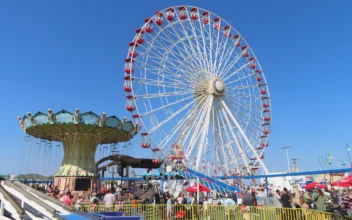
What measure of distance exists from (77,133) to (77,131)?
246 millimetres

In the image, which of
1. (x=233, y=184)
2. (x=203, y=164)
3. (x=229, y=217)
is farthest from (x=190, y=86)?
(x=229, y=217)

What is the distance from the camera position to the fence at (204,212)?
8.41m

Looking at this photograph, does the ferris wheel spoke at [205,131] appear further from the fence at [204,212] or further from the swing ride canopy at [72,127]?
the fence at [204,212]

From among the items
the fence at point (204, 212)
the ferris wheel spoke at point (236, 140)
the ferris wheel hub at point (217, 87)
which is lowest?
the fence at point (204, 212)

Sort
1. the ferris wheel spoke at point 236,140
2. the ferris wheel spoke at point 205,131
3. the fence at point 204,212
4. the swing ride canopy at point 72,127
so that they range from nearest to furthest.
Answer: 1. the fence at point 204,212
2. the swing ride canopy at point 72,127
3. the ferris wheel spoke at point 205,131
4. the ferris wheel spoke at point 236,140

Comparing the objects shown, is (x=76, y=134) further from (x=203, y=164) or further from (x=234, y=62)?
(x=234, y=62)

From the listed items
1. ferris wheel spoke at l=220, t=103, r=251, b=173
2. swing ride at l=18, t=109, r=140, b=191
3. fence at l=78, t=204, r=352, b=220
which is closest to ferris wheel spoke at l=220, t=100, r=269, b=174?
ferris wheel spoke at l=220, t=103, r=251, b=173

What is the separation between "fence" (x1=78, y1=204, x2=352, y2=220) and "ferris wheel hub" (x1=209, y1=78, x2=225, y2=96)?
47.8 feet

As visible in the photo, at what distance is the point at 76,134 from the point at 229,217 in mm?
14449

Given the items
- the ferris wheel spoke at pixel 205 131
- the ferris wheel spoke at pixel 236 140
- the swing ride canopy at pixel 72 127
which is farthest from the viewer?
the ferris wheel spoke at pixel 236 140

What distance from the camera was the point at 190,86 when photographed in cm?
→ 2411

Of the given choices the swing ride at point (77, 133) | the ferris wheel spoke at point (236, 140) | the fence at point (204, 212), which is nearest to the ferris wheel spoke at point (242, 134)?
the ferris wheel spoke at point (236, 140)

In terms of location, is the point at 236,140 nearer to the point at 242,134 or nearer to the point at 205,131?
the point at 242,134

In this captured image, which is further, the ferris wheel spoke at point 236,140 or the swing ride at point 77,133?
the ferris wheel spoke at point 236,140
